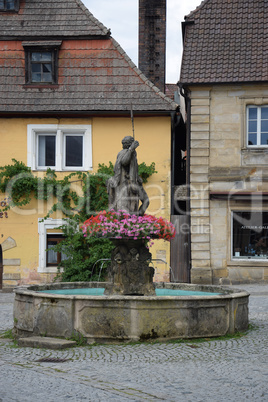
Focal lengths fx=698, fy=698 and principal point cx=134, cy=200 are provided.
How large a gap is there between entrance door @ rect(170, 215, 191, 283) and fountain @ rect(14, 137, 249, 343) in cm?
972

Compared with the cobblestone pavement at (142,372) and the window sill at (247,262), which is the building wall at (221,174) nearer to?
the window sill at (247,262)

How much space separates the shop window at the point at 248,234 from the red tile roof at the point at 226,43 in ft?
13.6

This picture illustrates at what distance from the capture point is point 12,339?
10.8 metres

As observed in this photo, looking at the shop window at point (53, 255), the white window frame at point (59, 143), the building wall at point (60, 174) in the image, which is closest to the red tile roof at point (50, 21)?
the building wall at point (60, 174)

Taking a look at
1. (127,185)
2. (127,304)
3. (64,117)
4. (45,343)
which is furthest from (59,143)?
(45,343)

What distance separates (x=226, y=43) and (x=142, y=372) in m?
16.2

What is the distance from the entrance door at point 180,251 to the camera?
21531 mm

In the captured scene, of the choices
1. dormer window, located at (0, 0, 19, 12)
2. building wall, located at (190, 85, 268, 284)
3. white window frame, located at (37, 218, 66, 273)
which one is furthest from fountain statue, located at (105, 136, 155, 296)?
dormer window, located at (0, 0, 19, 12)

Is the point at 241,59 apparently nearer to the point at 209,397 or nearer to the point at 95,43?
the point at 95,43

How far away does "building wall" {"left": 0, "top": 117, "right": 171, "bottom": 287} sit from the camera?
21672 mm

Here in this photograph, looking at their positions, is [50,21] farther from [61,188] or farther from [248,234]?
[248,234]

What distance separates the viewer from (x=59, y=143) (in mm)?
22141

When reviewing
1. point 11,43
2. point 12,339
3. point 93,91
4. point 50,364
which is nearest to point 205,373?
point 50,364

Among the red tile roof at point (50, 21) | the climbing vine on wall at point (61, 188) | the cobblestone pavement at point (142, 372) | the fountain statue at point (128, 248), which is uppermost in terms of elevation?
the red tile roof at point (50, 21)
